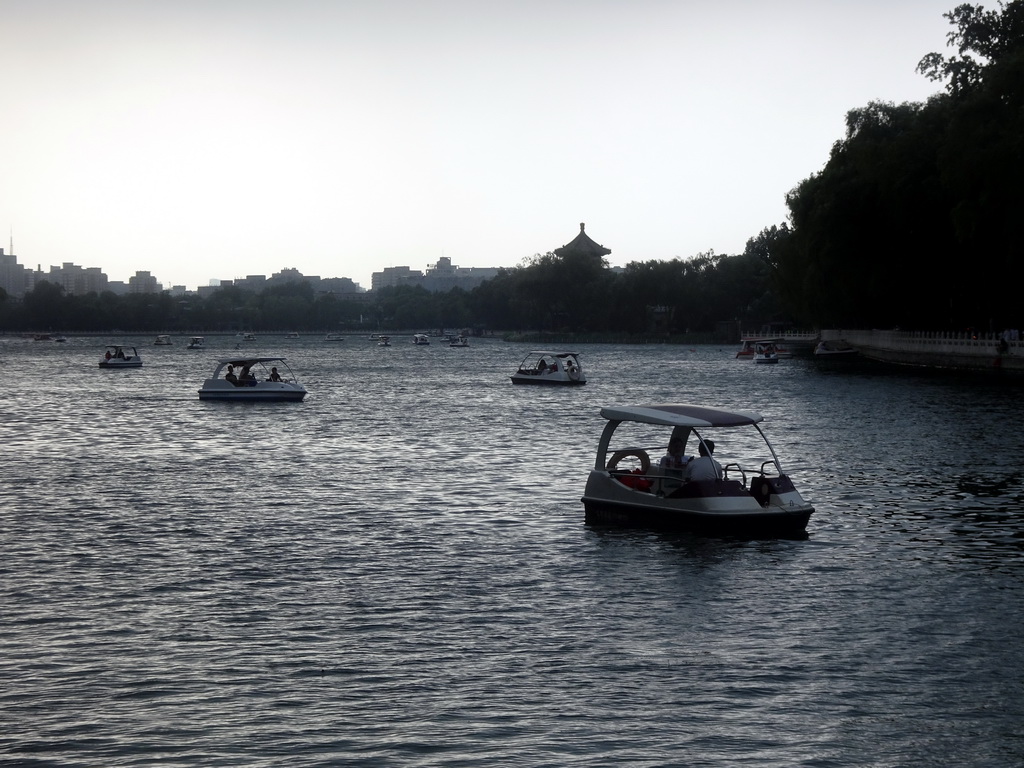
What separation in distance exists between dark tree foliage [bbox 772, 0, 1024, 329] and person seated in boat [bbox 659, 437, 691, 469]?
45.4 meters

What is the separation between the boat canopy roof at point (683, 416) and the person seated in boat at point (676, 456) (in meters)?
0.31

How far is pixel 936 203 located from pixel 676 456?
62903mm

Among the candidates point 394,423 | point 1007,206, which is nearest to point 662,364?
point 1007,206

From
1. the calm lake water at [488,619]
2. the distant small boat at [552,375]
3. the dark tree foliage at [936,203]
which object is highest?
the dark tree foliage at [936,203]

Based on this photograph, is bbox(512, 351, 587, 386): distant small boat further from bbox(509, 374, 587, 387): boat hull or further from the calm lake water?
the calm lake water

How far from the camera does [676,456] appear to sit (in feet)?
78.5

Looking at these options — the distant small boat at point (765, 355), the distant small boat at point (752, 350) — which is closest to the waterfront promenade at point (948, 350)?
the distant small boat at point (765, 355)

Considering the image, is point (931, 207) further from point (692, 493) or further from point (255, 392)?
point (692, 493)

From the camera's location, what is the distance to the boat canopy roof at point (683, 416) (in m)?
23.6

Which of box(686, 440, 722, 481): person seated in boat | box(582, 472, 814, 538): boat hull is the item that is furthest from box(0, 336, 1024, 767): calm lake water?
box(686, 440, 722, 481): person seated in boat

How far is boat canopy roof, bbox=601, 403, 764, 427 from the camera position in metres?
23.6

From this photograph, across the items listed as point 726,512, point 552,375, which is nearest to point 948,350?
point 552,375

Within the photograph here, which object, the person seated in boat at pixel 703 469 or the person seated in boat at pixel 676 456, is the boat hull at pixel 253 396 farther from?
the person seated in boat at pixel 703 469

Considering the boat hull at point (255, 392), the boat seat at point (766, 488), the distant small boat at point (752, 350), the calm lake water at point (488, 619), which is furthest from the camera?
the distant small boat at point (752, 350)
